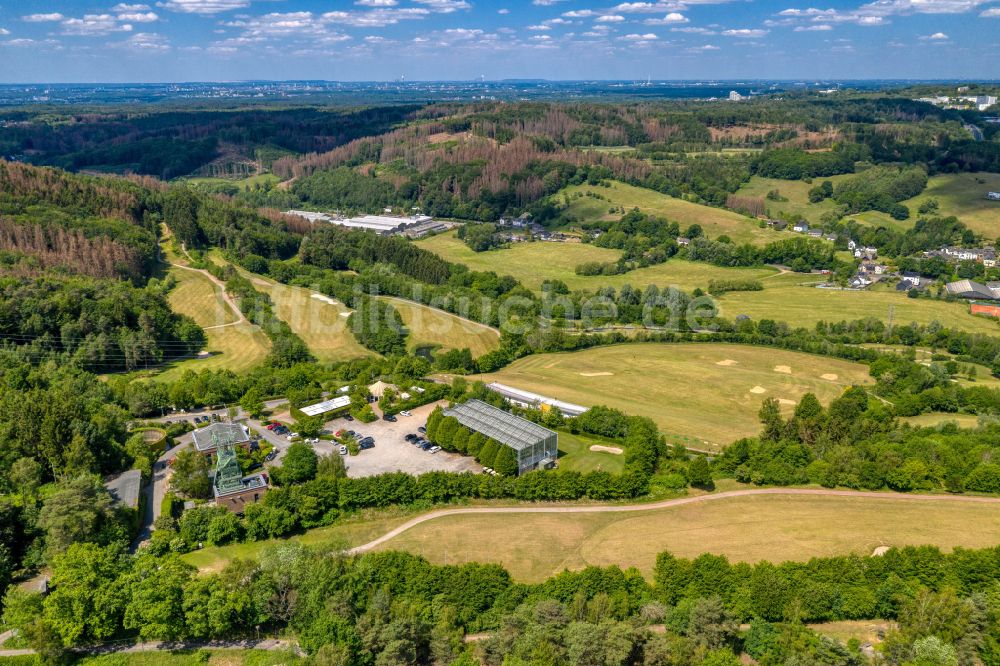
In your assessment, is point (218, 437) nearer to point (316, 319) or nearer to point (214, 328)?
point (214, 328)

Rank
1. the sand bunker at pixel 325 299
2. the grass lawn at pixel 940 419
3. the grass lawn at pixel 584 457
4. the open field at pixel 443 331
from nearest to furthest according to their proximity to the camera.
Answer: the grass lawn at pixel 584 457
the grass lawn at pixel 940 419
the open field at pixel 443 331
the sand bunker at pixel 325 299

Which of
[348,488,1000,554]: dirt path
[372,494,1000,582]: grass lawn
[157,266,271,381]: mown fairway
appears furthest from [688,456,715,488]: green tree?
[157,266,271,381]: mown fairway

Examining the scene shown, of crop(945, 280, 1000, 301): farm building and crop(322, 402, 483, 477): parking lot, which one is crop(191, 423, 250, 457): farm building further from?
crop(945, 280, 1000, 301): farm building

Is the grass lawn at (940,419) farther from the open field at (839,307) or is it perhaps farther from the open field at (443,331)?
the open field at (443,331)

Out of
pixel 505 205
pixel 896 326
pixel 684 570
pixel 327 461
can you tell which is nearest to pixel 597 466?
pixel 684 570

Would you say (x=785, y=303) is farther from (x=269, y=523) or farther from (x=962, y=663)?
(x=269, y=523)

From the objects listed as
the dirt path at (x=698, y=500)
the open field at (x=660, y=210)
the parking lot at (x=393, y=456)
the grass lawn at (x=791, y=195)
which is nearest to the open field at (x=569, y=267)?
the open field at (x=660, y=210)
